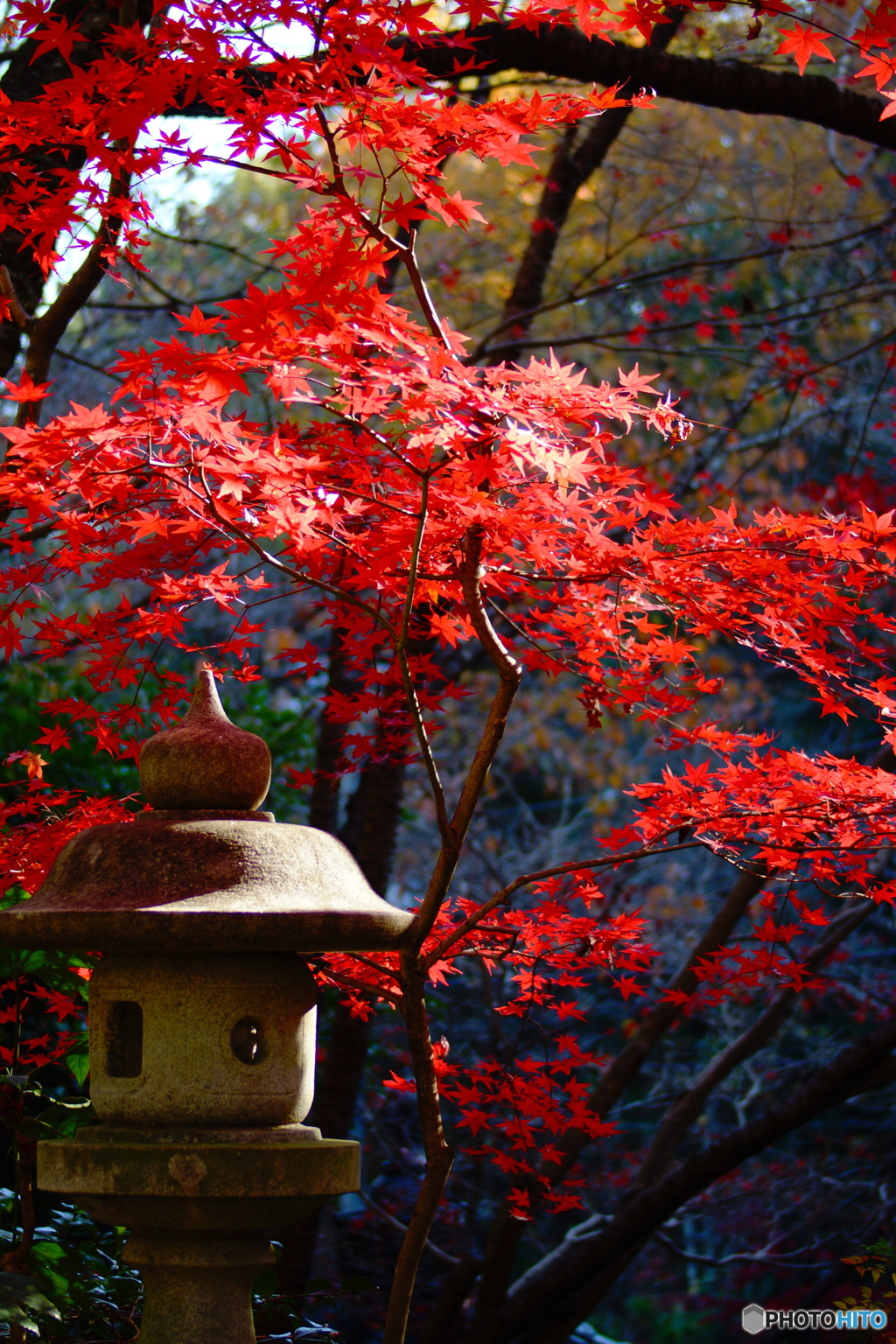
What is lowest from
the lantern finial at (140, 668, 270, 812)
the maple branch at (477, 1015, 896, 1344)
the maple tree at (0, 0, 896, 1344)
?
the maple branch at (477, 1015, 896, 1344)

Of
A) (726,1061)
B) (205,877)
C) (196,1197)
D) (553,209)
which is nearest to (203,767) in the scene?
(205,877)

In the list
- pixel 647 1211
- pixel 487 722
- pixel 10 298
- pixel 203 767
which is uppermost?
pixel 10 298

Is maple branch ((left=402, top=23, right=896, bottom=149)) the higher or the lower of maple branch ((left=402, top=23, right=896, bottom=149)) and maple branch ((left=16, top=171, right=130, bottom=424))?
the higher

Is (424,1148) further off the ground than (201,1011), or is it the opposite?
(201,1011)

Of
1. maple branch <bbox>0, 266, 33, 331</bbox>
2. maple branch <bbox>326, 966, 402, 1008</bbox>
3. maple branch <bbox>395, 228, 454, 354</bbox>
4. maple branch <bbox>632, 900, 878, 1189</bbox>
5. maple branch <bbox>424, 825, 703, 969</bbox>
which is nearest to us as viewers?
maple branch <bbox>395, 228, 454, 354</bbox>

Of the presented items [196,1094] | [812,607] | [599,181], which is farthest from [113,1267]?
[599,181]

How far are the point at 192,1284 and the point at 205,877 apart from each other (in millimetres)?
910

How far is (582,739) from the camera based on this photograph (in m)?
9.90

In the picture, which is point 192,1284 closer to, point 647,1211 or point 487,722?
point 487,722

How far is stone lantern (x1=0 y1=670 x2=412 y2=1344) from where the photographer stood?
2.45 meters

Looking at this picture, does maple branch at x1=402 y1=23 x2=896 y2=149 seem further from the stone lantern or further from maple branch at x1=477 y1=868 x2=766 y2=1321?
maple branch at x1=477 y1=868 x2=766 y2=1321

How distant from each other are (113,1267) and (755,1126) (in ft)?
8.66

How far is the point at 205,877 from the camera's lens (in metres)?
2.49

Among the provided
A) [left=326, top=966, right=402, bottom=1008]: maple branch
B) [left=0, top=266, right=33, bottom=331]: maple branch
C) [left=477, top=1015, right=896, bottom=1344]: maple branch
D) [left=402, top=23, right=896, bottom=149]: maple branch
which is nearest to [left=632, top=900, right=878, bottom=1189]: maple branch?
[left=477, top=1015, right=896, bottom=1344]: maple branch
